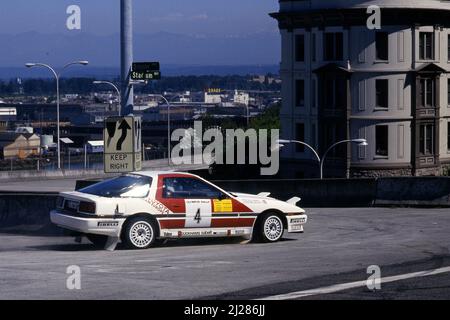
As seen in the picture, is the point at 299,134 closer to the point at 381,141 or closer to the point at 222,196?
the point at 381,141

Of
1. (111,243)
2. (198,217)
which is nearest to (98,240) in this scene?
(111,243)

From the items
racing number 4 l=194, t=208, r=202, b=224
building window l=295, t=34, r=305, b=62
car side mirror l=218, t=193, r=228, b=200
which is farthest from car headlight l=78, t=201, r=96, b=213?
building window l=295, t=34, r=305, b=62

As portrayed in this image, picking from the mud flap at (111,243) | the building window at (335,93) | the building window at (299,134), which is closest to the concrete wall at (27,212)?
the mud flap at (111,243)

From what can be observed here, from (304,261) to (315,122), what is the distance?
157 ft

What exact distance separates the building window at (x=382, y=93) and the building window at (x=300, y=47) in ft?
16.2

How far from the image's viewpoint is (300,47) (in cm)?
6381

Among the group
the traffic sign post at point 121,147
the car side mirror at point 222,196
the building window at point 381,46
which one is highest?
the building window at point 381,46

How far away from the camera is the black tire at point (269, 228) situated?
761 inches

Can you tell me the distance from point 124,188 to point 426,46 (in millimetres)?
46789

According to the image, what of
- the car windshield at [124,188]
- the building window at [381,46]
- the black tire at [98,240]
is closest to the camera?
the car windshield at [124,188]

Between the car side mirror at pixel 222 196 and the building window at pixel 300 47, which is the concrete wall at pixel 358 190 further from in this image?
the building window at pixel 300 47

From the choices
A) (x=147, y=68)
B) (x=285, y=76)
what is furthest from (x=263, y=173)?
(x=147, y=68)

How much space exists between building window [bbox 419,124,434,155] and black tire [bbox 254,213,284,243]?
4466 centimetres
